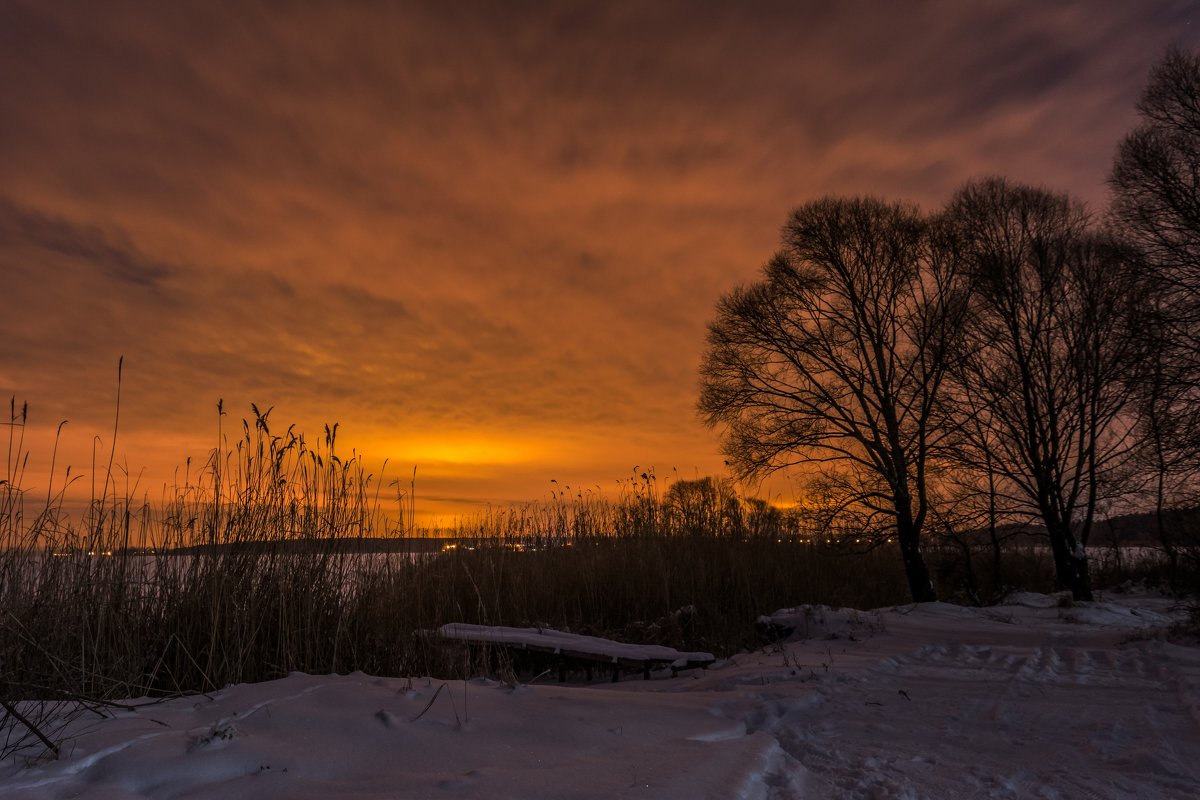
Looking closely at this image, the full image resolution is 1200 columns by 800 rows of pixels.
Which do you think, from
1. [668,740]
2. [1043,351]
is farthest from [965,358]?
[668,740]

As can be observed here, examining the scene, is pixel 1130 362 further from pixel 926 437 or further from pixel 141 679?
pixel 141 679

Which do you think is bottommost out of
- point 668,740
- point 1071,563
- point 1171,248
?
point 668,740

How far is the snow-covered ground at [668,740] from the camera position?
8.23ft

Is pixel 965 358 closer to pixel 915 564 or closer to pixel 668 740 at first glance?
pixel 915 564

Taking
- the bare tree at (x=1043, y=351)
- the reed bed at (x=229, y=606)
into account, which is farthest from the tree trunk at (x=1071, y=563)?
the reed bed at (x=229, y=606)

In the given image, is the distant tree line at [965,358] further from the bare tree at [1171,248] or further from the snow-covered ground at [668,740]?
the snow-covered ground at [668,740]

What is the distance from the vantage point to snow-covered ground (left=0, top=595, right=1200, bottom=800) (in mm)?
2510

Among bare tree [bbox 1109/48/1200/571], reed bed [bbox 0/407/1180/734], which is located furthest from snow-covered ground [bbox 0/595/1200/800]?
bare tree [bbox 1109/48/1200/571]

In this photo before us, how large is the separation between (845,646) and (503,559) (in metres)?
5.81

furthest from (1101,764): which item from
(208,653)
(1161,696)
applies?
(208,653)

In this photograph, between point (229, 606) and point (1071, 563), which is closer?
point (229, 606)

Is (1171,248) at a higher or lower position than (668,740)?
higher

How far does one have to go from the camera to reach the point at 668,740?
11.2 ft

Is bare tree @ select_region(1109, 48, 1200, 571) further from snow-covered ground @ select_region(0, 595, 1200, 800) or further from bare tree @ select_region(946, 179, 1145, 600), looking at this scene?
snow-covered ground @ select_region(0, 595, 1200, 800)
